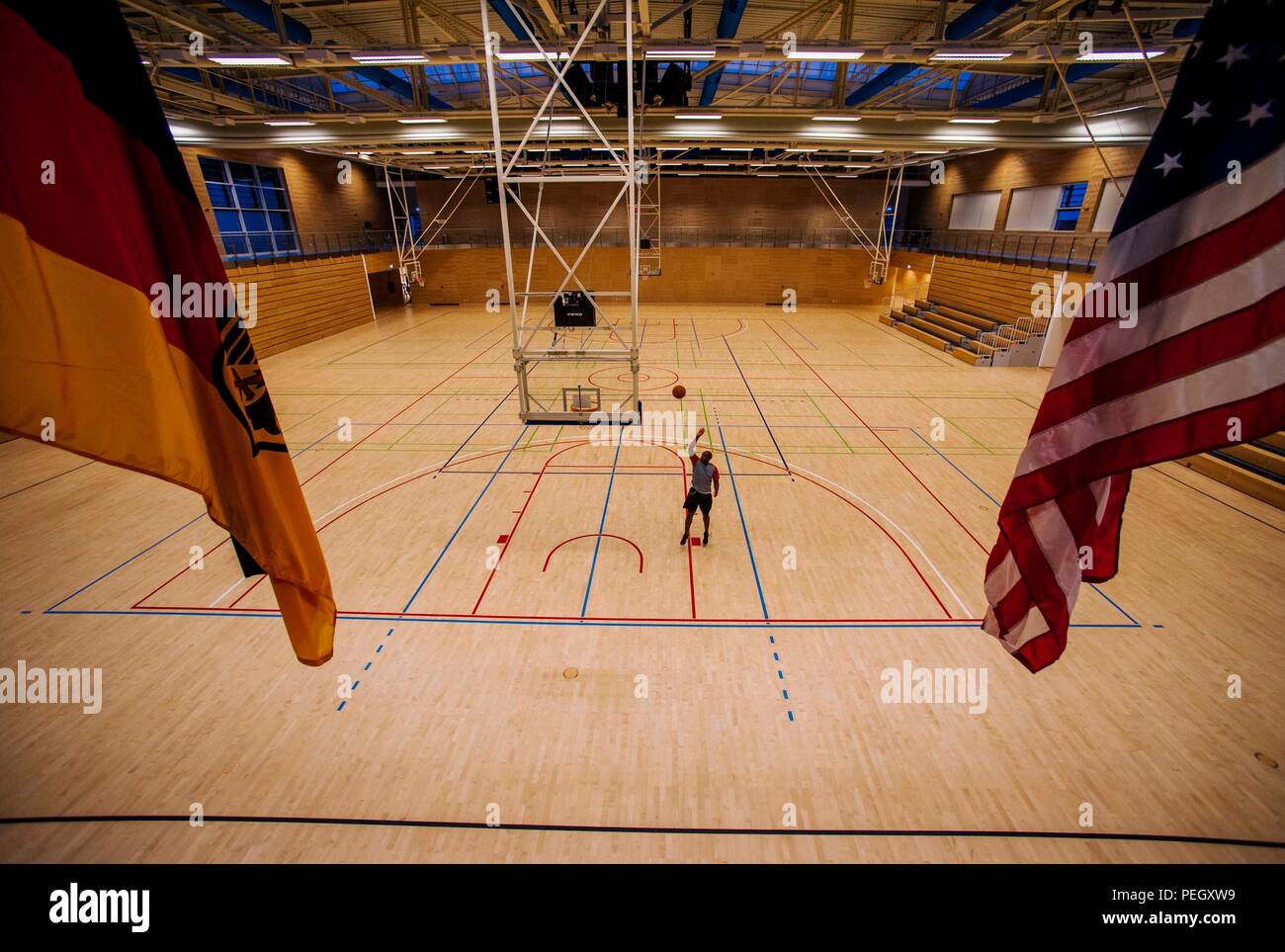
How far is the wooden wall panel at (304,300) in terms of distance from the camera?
69.5 ft

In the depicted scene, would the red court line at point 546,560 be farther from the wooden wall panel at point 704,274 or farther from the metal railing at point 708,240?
the wooden wall panel at point 704,274

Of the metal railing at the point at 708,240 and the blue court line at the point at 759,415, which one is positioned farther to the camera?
the metal railing at the point at 708,240

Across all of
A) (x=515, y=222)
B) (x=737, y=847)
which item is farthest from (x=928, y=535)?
(x=515, y=222)

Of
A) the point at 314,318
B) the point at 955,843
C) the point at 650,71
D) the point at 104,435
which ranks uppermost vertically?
the point at 650,71

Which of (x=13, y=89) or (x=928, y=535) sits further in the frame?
(x=928, y=535)

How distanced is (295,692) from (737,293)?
32358 mm

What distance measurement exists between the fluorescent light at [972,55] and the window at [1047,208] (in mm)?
13687

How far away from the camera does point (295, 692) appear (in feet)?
20.8

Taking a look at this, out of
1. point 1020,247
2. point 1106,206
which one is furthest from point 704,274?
point 1106,206

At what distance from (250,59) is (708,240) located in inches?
1042

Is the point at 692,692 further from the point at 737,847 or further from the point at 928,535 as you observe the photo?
the point at 928,535

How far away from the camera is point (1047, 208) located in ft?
72.5

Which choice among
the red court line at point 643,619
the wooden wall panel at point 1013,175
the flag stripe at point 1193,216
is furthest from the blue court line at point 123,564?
the wooden wall panel at point 1013,175

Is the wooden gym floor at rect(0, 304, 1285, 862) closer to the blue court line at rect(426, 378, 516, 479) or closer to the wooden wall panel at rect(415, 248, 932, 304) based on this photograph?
the blue court line at rect(426, 378, 516, 479)
